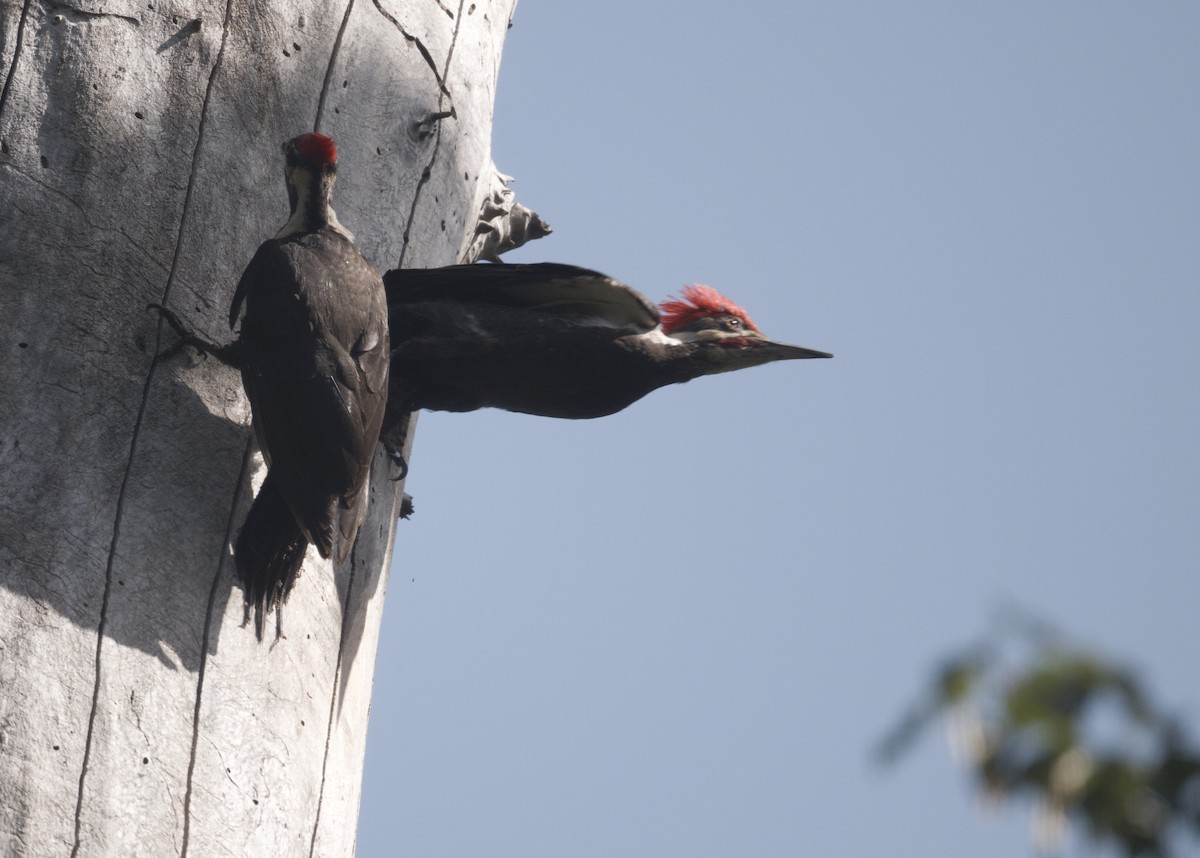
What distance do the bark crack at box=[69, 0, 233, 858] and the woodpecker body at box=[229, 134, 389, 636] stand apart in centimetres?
17

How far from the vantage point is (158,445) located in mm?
2766

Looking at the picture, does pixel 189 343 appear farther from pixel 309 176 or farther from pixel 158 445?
pixel 309 176

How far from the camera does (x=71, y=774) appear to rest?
7.82 feet

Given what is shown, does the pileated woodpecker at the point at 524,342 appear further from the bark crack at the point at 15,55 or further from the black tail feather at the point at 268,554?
the bark crack at the point at 15,55

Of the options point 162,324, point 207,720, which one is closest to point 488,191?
point 162,324

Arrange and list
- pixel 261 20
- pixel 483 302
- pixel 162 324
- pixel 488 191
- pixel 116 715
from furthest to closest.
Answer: pixel 488 191
pixel 483 302
pixel 261 20
pixel 162 324
pixel 116 715

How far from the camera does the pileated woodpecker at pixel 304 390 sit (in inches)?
110

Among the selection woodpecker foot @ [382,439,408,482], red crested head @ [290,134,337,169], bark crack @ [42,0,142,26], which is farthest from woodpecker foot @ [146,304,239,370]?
bark crack @ [42,0,142,26]

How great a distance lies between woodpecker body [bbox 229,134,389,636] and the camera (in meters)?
2.78

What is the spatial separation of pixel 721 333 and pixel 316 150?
159 cm

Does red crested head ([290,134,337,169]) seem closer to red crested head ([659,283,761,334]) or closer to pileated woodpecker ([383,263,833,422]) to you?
pileated woodpecker ([383,263,833,422])

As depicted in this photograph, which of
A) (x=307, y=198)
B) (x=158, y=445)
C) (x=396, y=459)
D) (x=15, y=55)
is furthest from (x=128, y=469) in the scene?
(x=15, y=55)

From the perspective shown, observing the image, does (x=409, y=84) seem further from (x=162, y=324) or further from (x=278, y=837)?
(x=278, y=837)

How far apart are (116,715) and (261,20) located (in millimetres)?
1663
